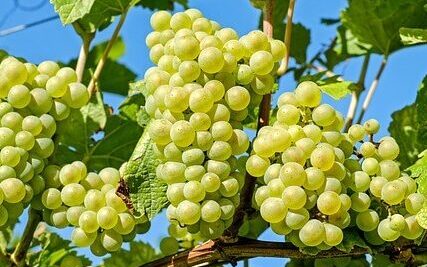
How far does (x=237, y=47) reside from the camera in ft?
3.62

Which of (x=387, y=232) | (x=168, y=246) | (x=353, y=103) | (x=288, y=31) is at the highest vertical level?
(x=288, y=31)

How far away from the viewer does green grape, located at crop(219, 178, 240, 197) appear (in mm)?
1038

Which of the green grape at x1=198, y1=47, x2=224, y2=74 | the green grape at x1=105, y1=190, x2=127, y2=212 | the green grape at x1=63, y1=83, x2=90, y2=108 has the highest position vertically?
the green grape at x1=198, y1=47, x2=224, y2=74

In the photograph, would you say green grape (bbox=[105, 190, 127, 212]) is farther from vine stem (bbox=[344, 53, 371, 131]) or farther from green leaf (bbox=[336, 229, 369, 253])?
vine stem (bbox=[344, 53, 371, 131])

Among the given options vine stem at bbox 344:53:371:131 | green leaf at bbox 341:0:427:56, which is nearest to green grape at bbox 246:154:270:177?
vine stem at bbox 344:53:371:131

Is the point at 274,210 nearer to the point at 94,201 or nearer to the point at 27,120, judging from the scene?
the point at 94,201

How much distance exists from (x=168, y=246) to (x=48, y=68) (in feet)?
1.17

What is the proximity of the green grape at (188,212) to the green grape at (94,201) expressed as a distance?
0.59 ft

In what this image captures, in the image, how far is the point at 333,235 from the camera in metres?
1.00

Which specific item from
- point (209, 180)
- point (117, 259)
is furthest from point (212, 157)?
point (117, 259)

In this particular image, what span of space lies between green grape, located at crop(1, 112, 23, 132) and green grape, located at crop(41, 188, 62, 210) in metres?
0.11

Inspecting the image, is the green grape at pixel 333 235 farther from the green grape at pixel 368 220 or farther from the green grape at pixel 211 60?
the green grape at pixel 211 60

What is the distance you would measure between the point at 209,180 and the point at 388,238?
0.24m

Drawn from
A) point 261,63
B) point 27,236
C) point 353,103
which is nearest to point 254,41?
point 261,63
